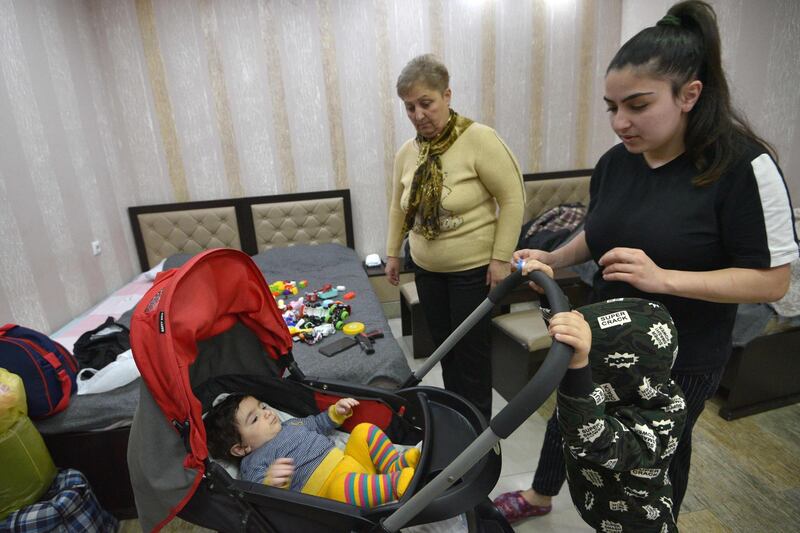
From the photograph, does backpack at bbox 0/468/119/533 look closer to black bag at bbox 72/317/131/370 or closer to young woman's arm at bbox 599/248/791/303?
black bag at bbox 72/317/131/370

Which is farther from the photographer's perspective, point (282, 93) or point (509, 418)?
point (282, 93)

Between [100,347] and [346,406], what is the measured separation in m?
1.30

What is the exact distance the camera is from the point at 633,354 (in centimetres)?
89

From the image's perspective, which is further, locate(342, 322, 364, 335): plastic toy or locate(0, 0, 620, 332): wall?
locate(0, 0, 620, 332): wall

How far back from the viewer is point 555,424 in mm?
1393

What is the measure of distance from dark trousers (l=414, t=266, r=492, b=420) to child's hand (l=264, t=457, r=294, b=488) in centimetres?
84

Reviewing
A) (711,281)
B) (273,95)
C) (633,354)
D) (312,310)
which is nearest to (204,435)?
(633,354)

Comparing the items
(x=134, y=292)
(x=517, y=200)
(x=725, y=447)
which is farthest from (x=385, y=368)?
(x=134, y=292)

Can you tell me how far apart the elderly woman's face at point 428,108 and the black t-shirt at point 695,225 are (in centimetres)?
70

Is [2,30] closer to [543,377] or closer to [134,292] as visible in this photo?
[134,292]

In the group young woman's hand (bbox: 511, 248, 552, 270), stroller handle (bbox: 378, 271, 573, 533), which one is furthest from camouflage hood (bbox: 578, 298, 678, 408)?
young woman's hand (bbox: 511, 248, 552, 270)

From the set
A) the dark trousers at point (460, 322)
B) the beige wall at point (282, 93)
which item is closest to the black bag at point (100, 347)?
the beige wall at point (282, 93)

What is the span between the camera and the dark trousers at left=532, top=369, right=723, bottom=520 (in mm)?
1069

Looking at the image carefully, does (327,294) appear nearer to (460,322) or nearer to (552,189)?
(460,322)
